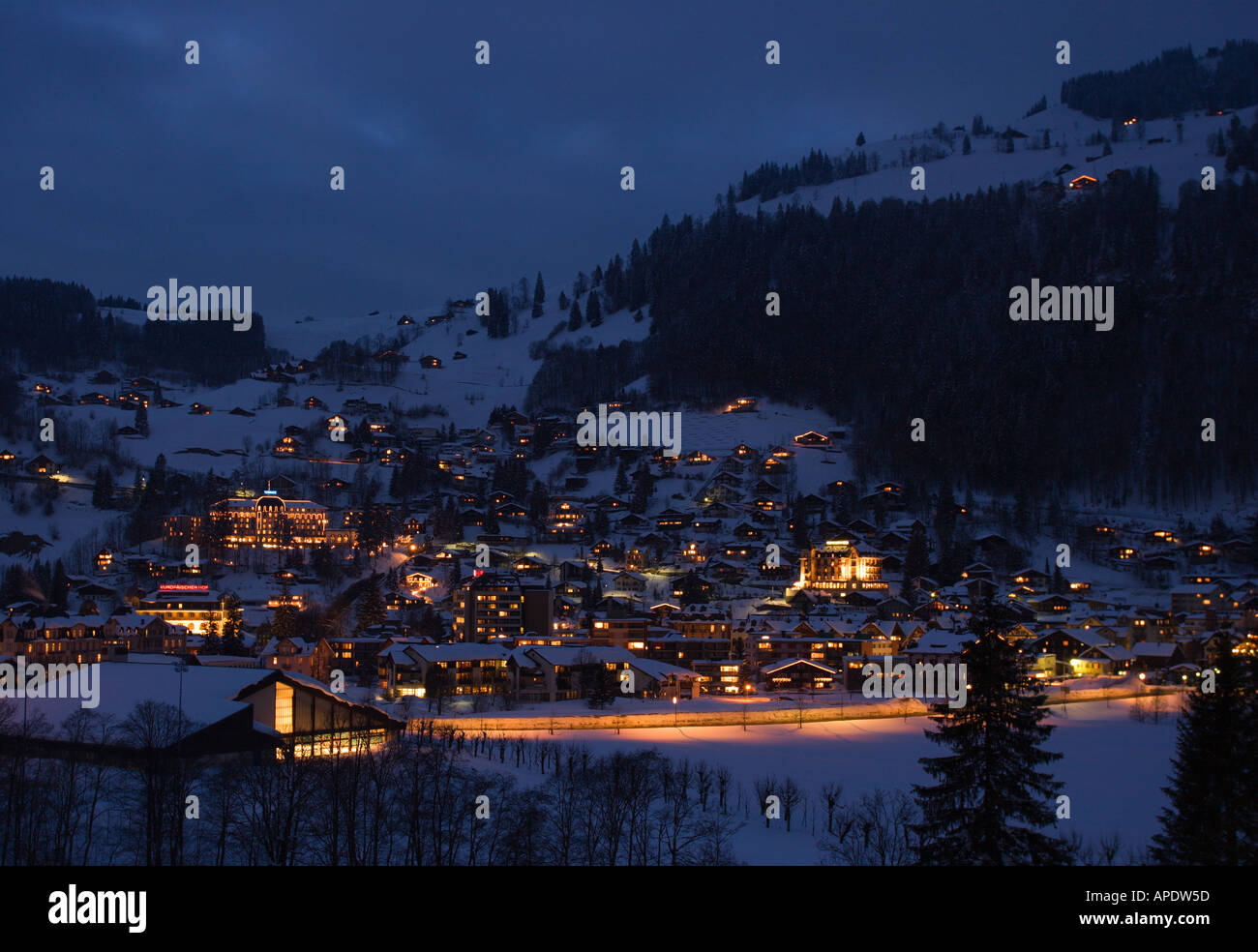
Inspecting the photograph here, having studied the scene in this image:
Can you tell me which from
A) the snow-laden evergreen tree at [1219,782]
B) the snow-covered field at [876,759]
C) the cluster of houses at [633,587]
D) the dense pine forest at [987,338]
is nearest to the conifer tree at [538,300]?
the dense pine forest at [987,338]

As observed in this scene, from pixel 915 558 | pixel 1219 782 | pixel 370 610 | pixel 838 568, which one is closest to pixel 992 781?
pixel 1219 782

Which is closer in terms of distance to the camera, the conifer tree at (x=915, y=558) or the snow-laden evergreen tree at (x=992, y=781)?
the snow-laden evergreen tree at (x=992, y=781)

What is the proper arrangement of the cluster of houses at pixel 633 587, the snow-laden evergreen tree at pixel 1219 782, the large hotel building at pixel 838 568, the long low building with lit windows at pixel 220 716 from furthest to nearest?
the large hotel building at pixel 838 568
the cluster of houses at pixel 633 587
the long low building with lit windows at pixel 220 716
the snow-laden evergreen tree at pixel 1219 782

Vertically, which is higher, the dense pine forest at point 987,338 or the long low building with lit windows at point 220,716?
the dense pine forest at point 987,338

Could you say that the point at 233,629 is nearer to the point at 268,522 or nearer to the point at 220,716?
the point at 268,522

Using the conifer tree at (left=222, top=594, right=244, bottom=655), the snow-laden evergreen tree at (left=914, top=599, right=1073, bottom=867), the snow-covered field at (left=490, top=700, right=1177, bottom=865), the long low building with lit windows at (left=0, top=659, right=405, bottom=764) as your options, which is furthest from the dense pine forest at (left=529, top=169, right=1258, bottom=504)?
the snow-laden evergreen tree at (left=914, top=599, right=1073, bottom=867)

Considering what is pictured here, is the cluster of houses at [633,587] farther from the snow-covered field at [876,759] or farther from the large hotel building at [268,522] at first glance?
the snow-covered field at [876,759]
